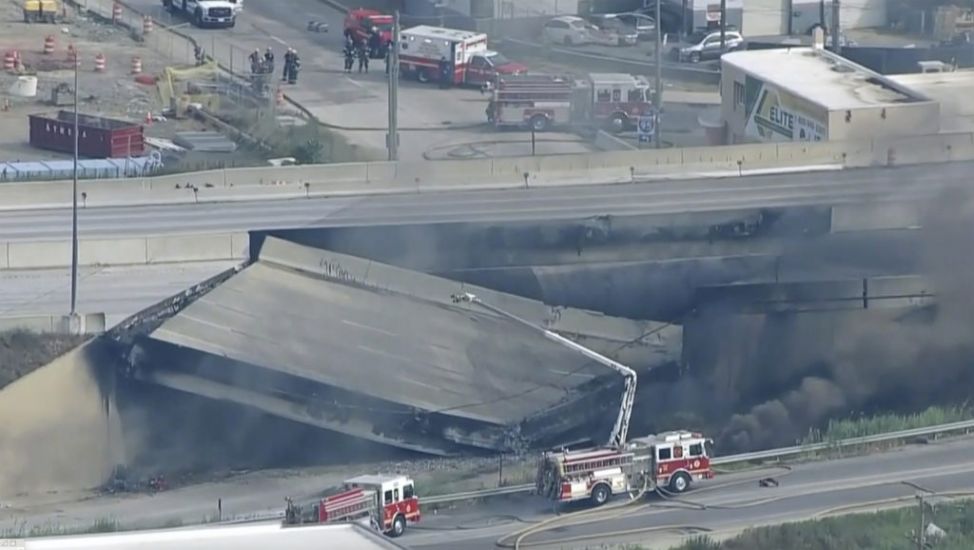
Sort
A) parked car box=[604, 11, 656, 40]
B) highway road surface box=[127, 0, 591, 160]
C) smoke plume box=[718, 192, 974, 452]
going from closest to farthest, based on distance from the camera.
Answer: smoke plume box=[718, 192, 974, 452]
highway road surface box=[127, 0, 591, 160]
parked car box=[604, 11, 656, 40]

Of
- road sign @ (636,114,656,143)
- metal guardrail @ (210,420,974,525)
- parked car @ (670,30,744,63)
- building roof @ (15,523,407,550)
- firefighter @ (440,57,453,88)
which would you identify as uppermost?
building roof @ (15,523,407,550)

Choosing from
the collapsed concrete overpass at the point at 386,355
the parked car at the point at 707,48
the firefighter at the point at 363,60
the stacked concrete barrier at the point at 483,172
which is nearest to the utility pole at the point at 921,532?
the collapsed concrete overpass at the point at 386,355

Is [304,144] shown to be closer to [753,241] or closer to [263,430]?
[753,241]

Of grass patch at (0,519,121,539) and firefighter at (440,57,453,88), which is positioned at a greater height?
firefighter at (440,57,453,88)

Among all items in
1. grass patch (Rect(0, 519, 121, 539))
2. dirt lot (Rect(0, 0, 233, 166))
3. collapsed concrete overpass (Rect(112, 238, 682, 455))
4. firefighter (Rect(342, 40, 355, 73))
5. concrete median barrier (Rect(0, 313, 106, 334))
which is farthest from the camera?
firefighter (Rect(342, 40, 355, 73))

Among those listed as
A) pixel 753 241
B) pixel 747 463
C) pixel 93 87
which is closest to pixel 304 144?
pixel 93 87

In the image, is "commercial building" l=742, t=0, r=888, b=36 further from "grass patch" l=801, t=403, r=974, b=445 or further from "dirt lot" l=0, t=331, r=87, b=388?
"dirt lot" l=0, t=331, r=87, b=388

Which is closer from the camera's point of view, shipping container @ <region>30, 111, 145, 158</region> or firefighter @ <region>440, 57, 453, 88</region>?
shipping container @ <region>30, 111, 145, 158</region>

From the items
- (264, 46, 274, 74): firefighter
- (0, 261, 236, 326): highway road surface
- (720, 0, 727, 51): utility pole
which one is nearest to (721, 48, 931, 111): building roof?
(720, 0, 727, 51): utility pole
